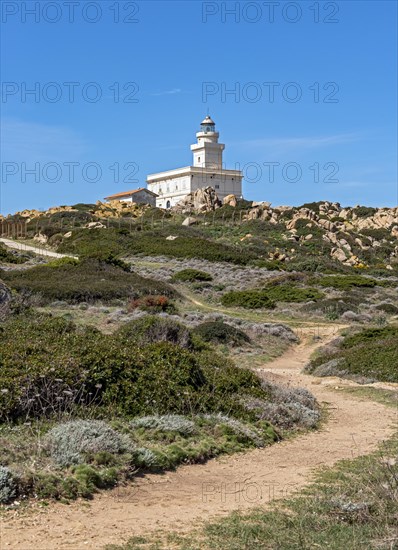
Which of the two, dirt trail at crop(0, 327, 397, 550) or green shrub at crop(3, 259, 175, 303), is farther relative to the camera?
green shrub at crop(3, 259, 175, 303)

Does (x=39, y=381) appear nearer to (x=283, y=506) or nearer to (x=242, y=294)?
(x=283, y=506)

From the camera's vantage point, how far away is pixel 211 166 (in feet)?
276

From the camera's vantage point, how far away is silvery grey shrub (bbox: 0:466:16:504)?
21.5 feet

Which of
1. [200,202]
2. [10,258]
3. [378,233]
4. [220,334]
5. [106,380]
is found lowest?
[106,380]

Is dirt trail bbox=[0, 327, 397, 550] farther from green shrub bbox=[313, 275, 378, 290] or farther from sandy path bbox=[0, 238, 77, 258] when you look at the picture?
sandy path bbox=[0, 238, 77, 258]

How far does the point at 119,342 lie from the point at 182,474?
16.1 ft

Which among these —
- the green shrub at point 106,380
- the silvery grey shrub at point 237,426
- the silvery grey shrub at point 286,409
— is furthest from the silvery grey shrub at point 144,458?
the silvery grey shrub at point 286,409

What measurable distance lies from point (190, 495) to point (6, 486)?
190 cm

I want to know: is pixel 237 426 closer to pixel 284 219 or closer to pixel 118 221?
pixel 118 221

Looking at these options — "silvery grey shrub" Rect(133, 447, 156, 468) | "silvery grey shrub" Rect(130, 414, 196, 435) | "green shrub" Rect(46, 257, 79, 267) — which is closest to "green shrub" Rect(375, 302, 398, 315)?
"green shrub" Rect(46, 257, 79, 267)

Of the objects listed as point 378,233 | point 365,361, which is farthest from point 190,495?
point 378,233

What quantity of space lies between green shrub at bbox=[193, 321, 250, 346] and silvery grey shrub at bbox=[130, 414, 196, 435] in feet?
37.6

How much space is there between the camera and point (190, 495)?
7418mm

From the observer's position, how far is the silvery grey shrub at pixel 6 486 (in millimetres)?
6547
